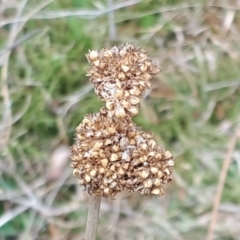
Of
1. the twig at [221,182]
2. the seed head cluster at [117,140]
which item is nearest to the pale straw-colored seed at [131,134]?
the seed head cluster at [117,140]

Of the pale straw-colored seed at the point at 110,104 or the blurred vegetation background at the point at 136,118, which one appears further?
the blurred vegetation background at the point at 136,118

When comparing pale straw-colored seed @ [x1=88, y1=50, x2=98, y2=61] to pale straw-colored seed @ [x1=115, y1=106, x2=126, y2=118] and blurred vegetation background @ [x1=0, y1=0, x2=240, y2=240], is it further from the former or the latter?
blurred vegetation background @ [x1=0, y1=0, x2=240, y2=240]

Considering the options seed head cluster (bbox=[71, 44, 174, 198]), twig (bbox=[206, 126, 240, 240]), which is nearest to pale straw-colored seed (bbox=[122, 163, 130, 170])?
seed head cluster (bbox=[71, 44, 174, 198])

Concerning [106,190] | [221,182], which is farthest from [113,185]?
[221,182]

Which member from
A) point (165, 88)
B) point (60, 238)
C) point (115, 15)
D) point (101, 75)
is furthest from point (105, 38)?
point (101, 75)

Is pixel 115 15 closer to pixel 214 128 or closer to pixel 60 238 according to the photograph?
pixel 214 128

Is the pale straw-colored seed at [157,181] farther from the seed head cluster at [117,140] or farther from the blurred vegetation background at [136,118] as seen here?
the blurred vegetation background at [136,118]
